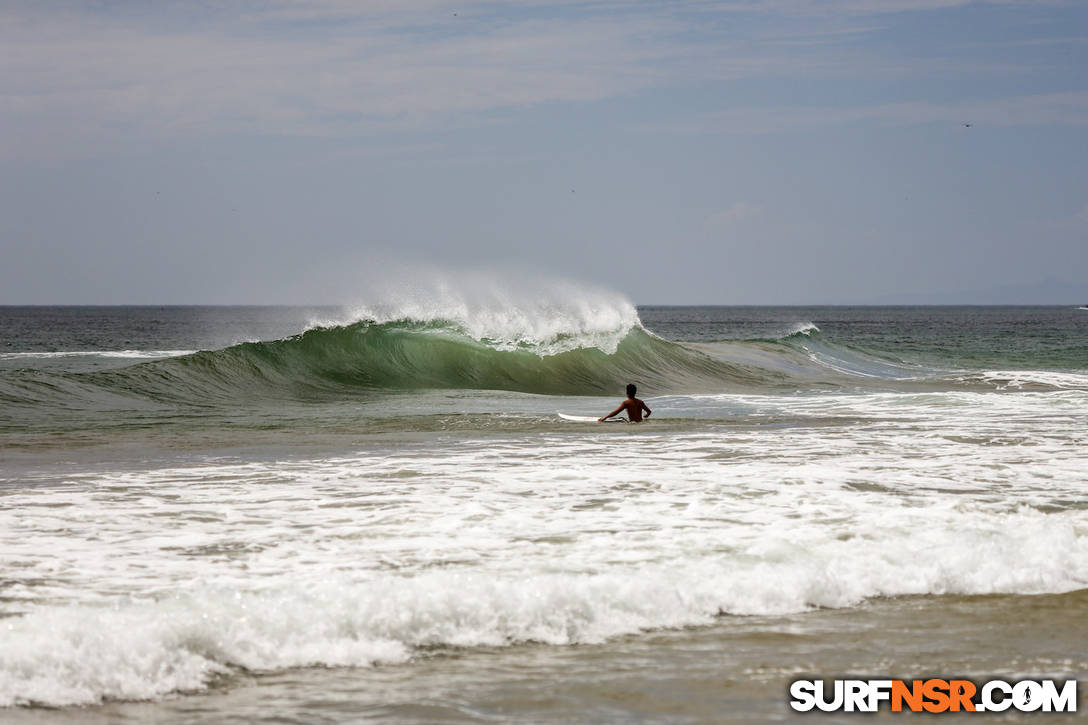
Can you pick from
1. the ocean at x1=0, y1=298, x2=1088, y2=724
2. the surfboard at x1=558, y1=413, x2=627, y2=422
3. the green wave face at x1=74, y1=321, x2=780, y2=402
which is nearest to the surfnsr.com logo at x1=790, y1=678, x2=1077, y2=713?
the ocean at x1=0, y1=298, x2=1088, y2=724

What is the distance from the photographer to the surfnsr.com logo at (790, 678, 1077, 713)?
4.39 meters

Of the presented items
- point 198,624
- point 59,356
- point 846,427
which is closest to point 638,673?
point 198,624

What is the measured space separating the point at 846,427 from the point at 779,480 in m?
5.78

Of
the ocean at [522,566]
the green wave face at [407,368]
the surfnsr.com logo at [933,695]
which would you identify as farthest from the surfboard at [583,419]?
the surfnsr.com logo at [933,695]

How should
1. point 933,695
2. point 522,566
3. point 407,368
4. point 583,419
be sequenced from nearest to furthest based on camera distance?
point 933,695, point 522,566, point 583,419, point 407,368

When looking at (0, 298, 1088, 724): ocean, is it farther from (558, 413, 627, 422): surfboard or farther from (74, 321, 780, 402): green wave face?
(74, 321, 780, 402): green wave face

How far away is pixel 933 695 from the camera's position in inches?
178

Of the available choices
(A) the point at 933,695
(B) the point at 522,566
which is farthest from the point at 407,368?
(A) the point at 933,695

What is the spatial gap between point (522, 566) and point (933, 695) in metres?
2.59

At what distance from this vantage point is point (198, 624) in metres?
5.16

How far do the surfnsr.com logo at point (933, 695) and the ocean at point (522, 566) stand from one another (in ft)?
0.35

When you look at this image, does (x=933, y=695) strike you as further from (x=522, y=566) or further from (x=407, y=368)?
(x=407, y=368)

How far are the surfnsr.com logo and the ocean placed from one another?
4.2 inches

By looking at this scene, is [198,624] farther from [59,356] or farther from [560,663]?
[59,356]
